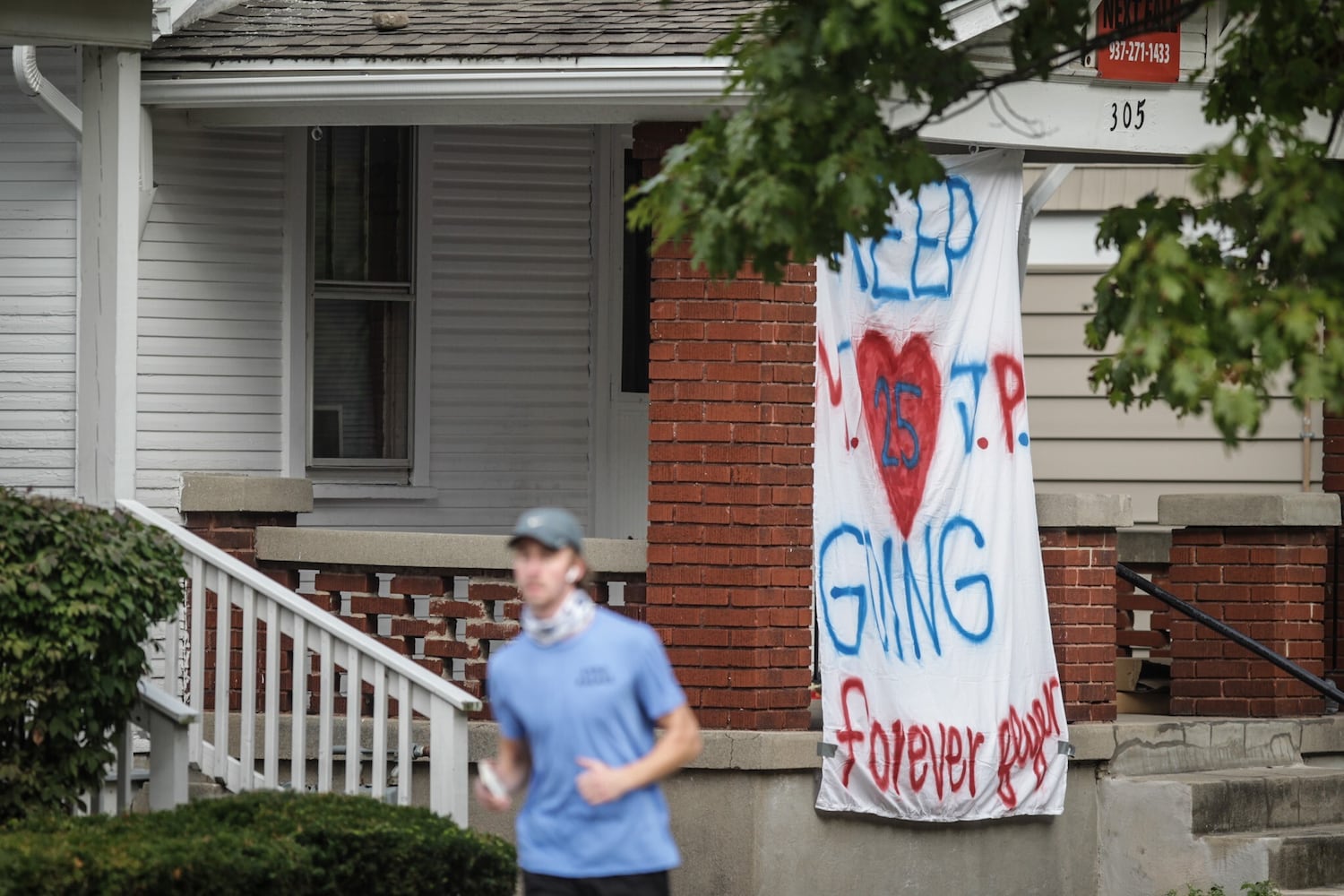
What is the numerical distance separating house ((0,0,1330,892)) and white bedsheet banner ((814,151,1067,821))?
0.17 meters

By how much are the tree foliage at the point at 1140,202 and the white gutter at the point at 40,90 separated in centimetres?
406

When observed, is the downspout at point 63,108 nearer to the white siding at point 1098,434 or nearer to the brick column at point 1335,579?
the white siding at point 1098,434

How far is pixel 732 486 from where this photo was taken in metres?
8.95

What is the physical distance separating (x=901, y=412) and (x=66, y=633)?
12.7ft

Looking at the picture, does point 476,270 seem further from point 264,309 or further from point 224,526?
point 224,526

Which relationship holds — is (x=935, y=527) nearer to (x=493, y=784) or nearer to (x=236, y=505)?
(x=236, y=505)

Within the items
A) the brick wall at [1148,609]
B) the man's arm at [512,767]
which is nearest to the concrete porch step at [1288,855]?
the brick wall at [1148,609]

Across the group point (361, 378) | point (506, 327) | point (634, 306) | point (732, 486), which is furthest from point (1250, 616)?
point (361, 378)

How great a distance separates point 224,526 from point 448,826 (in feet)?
9.92

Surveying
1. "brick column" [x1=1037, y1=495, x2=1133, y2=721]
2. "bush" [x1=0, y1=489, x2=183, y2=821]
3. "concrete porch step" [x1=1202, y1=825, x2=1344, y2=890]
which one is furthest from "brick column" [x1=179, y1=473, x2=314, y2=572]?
"concrete porch step" [x1=1202, y1=825, x2=1344, y2=890]

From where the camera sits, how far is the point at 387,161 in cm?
1082

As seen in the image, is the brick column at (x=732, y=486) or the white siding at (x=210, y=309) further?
the white siding at (x=210, y=309)

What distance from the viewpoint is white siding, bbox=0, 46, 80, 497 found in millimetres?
9625

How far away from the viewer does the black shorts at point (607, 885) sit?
5.26 metres
